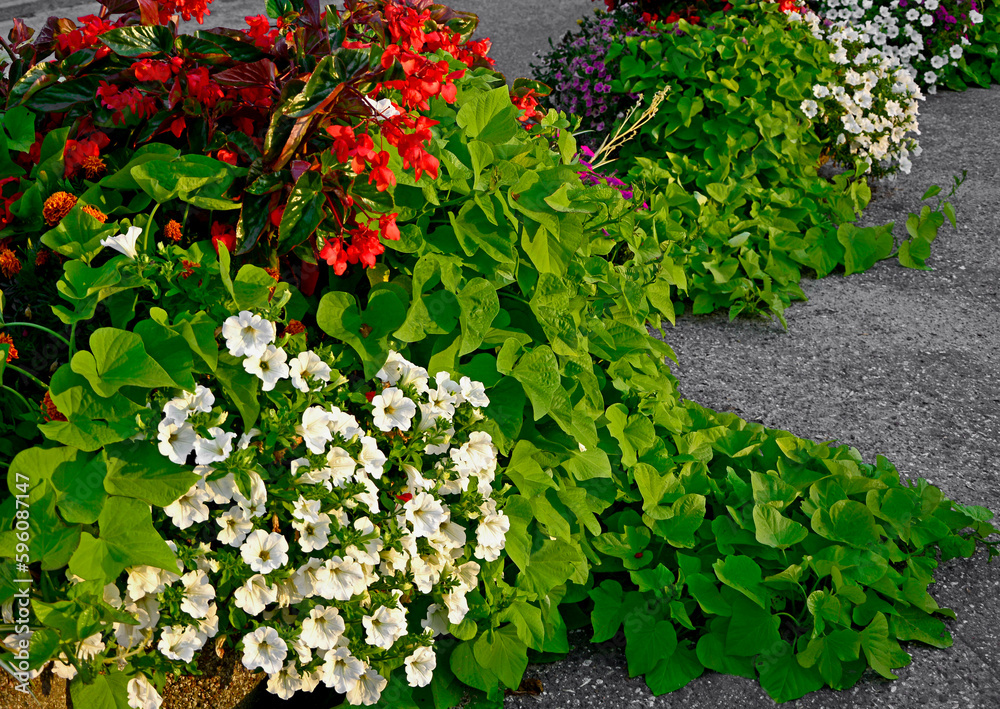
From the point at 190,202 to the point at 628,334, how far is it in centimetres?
111

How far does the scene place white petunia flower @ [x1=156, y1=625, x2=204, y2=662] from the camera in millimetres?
1531

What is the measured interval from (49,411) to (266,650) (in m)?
0.59

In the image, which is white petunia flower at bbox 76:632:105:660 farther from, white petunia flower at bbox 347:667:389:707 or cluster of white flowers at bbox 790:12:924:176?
cluster of white flowers at bbox 790:12:924:176

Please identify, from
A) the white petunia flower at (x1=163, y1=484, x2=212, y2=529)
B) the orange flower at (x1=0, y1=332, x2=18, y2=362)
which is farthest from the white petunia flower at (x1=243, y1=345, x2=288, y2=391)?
the orange flower at (x1=0, y1=332, x2=18, y2=362)

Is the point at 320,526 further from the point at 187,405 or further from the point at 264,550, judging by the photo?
the point at 187,405

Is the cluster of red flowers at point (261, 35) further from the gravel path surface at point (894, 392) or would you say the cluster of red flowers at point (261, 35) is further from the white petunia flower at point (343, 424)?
the gravel path surface at point (894, 392)

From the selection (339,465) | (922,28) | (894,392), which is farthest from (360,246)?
(922,28)

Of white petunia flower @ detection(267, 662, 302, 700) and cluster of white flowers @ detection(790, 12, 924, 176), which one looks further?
cluster of white flowers @ detection(790, 12, 924, 176)

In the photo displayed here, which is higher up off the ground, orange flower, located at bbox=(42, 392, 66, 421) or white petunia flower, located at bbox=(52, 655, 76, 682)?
orange flower, located at bbox=(42, 392, 66, 421)

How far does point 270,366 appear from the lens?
156 centimetres

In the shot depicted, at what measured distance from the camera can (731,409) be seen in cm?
289

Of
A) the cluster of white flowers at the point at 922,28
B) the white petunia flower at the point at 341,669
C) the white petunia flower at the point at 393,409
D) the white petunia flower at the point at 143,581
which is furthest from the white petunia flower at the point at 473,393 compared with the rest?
the cluster of white flowers at the point at 922,28

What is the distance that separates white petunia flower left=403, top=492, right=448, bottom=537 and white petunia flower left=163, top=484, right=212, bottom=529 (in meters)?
0.38

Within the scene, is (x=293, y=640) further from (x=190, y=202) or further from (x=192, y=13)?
Result: (x=192, y=13)
